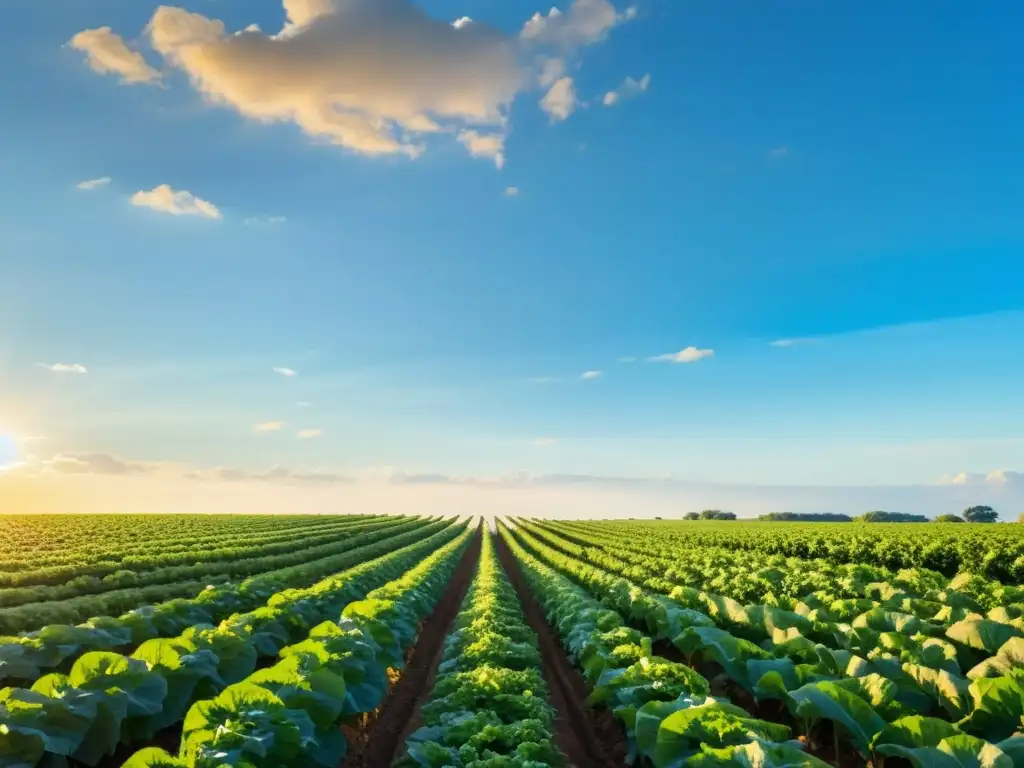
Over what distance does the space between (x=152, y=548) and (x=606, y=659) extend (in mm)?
29636

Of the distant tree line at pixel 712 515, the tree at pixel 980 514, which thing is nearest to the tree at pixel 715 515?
the distant tree line at pixel 712 515

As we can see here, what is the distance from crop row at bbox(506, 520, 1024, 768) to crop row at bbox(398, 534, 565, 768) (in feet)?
3.75

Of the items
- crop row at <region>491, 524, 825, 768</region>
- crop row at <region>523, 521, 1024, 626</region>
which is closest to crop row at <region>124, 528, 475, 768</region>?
crop row at <region>491, 524, 825, 768</region>

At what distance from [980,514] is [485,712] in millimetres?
142653

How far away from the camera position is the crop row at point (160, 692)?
19.7ft

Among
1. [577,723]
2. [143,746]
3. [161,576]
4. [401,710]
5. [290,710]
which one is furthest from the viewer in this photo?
[161,576]

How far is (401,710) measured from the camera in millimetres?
11852

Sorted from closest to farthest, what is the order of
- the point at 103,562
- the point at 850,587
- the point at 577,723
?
the point at 577,723
the point at 850,587
the point at 103,562

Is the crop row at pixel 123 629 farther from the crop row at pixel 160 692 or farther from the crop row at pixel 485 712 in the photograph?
the crop row at pixel 485 712

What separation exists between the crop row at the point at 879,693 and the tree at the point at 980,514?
13498cm

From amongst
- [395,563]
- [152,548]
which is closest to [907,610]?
[395,563]

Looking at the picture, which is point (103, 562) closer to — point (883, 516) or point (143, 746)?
point (143, 746)

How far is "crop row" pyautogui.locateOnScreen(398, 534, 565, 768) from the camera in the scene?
643 cm

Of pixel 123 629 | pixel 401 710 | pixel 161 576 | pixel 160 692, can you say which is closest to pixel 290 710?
pixel 160 692
